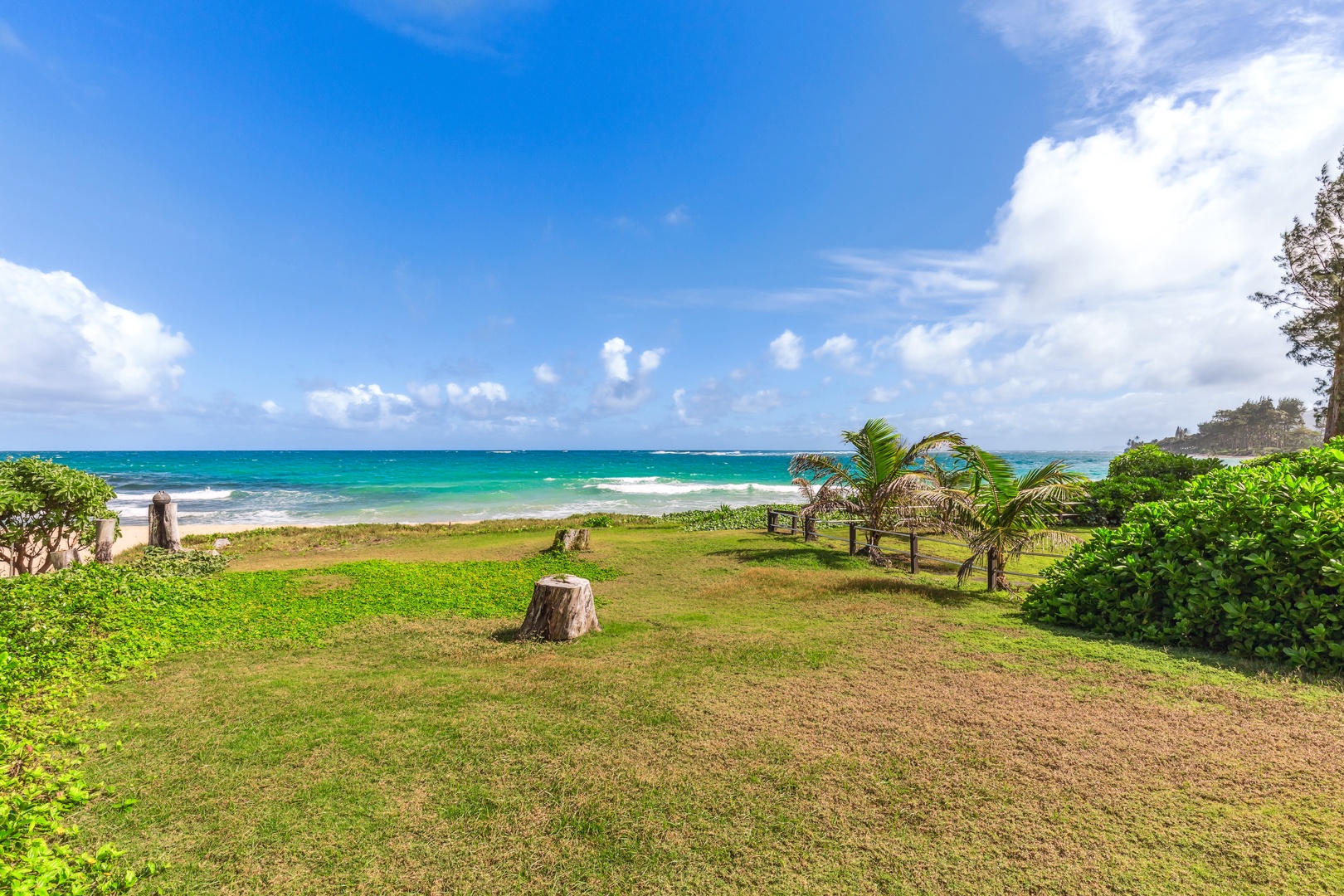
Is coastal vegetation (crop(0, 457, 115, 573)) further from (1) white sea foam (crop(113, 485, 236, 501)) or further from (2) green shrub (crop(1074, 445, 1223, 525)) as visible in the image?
(1) white sea foam (crop(113, 485, 236, 501))

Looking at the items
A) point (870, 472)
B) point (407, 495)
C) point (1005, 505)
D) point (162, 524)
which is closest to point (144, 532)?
point (162, 524)

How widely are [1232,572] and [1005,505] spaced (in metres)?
3.93

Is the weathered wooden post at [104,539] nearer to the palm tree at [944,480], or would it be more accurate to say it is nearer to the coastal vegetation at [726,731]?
the coastal vegetation at [726,731]

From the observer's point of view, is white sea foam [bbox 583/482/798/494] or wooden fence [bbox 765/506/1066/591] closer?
wooden fence [bbox 765/506/1066/591]

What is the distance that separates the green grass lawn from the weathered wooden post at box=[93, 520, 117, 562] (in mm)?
8348

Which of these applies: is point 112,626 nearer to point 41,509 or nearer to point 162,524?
point 41,509

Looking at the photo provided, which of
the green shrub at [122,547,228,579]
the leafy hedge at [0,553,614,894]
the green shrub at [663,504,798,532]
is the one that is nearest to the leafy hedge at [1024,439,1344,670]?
the leafy hedge at [0,553,614,894]

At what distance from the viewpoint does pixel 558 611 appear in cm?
745

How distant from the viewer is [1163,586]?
22.2 feet

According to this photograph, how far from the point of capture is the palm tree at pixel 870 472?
44.1 ft

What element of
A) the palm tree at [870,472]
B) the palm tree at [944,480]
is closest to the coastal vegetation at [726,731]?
the palm tree at [944,480]

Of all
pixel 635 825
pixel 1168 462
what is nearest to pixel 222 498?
pixel 635 825

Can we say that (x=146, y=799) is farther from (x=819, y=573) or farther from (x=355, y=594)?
(x=819, y=573)

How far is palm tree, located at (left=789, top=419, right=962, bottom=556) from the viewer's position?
13.4 m
